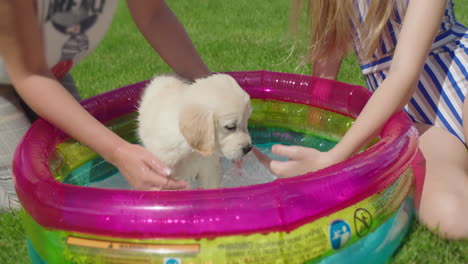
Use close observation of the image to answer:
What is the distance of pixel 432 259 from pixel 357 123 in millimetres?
540

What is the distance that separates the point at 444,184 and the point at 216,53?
8.92 feet

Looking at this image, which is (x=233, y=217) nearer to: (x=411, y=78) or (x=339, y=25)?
(x=411, y=78)

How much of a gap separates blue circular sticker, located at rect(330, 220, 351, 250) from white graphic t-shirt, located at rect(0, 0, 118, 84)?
54.3 inches

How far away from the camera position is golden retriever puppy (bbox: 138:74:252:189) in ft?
6.17

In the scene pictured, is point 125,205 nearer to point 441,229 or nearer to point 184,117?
point 184,117

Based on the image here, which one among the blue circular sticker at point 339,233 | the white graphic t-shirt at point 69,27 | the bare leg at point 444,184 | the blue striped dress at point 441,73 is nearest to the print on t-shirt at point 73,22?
the white graphic t-shirt at point 69,27

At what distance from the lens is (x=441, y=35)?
8.51 feet

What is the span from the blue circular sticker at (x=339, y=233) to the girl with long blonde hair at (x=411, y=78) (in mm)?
Answer: 358

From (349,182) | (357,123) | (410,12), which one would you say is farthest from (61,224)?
(410,12)

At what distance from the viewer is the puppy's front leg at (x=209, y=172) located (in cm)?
223

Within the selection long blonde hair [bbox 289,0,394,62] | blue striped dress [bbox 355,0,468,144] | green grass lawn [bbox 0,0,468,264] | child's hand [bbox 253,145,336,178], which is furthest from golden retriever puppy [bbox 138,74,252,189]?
blue striped dress [bbox 355,0,468,144]

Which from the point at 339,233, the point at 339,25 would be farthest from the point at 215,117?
the point at 339,25

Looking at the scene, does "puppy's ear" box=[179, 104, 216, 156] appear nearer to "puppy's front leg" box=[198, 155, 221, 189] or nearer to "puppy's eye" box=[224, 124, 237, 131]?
"puppy's eye" box=[224, 124, 237, 131]

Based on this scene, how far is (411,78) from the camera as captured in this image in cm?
214
